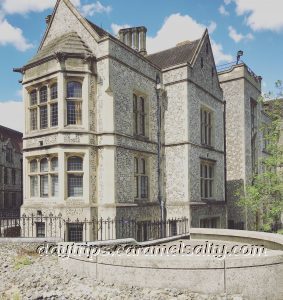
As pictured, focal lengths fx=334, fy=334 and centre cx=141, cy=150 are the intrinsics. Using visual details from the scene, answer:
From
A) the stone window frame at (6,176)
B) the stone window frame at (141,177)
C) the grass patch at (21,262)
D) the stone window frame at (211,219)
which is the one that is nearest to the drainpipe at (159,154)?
the stone window frame at (141,177)

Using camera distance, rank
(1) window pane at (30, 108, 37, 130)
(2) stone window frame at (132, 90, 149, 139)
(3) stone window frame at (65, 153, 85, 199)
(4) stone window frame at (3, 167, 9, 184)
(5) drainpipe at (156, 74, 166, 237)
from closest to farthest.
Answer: (3) stone window frame at (65, 153, 85, 199) → (1) window pane at (30, 108, 37, 130) → (2) stone window frame at (132, 90, 149, 139) → (5) drainpipe at (156, 74, 166, 237) → (4) stone window frame at (3, 167, 9, 184)

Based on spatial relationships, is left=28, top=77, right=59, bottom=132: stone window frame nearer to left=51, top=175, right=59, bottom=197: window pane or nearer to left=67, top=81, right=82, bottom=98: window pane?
left=67, top=81, right=82, bottom=98: window pane

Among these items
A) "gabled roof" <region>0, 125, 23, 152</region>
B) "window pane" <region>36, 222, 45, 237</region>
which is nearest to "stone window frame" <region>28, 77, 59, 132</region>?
"window pane" <region>36, 222, 45, 237</region>

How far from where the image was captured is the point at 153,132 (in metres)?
18.8

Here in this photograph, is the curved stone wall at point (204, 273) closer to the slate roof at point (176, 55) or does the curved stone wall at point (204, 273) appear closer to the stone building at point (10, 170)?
the slate roof at point (176, 55)

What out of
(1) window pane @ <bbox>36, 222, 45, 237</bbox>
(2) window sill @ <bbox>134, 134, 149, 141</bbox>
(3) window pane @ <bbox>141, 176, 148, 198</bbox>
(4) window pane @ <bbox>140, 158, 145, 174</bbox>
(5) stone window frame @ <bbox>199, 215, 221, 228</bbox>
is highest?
(2) window sill @ <bbox>134, 134, 149, 141</bbox>

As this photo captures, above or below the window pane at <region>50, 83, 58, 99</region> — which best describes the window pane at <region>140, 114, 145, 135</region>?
below

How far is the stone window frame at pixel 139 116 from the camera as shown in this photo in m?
17.7

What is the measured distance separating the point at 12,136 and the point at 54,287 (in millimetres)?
38613

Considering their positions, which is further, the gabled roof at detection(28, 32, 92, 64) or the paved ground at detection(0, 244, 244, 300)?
the gabled roof at detection(28, 32, 92, 64)

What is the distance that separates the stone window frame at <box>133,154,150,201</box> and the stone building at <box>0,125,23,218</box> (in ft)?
86.1

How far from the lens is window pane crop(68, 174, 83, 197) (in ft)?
49.3

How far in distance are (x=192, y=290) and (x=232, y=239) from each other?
740cm

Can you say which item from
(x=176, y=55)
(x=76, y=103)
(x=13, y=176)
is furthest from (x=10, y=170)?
(x=76, y=103)
